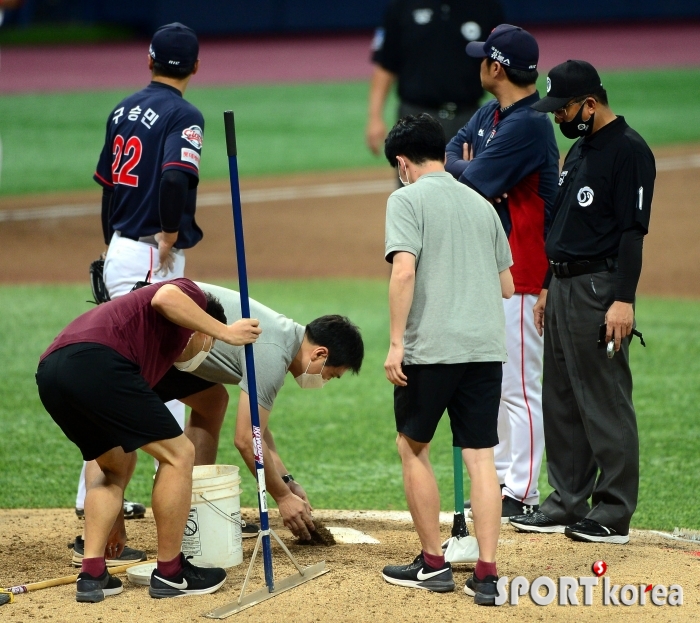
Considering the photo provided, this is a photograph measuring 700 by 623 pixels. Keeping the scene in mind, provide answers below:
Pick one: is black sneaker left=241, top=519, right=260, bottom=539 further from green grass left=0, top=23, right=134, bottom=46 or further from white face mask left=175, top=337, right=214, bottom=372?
green grass left=0, top=23, right=134, bottom=46

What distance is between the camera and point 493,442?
444cm

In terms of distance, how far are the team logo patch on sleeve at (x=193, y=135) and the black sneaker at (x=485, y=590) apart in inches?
105

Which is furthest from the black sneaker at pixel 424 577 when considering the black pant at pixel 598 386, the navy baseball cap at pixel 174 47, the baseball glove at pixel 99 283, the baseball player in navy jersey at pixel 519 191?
the navy baseball cap at pixel 174 47

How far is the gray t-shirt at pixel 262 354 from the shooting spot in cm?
477

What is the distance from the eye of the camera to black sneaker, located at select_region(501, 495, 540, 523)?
554cm

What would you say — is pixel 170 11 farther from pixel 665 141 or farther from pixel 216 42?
pixel 665 141

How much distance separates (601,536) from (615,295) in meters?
1.13

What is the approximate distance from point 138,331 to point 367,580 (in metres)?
1.40

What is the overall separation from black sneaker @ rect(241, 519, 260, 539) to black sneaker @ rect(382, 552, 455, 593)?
1140mm

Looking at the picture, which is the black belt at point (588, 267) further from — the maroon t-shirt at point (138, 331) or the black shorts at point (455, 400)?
the maroon t-shirt at point (138, 331)

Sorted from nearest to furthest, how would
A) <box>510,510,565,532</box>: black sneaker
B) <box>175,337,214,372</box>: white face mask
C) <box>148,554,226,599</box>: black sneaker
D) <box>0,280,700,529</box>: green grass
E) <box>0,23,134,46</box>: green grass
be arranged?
<box>148,554,226,599</box>: black sneaker, <box>175,337,214,372</box>: white face mask, <box>510,510,565,532</box>: black sneaker, <box>0,280,700,529</box>: green grass, <box>0,23,134,46</box>: green grass

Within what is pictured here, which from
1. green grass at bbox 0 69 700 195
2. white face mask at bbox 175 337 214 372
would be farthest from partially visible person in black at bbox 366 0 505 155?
green grass at bbox 0 69 700 195

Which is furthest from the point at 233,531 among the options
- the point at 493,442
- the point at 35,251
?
the point at 35,251

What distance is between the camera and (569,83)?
491 centimetres
